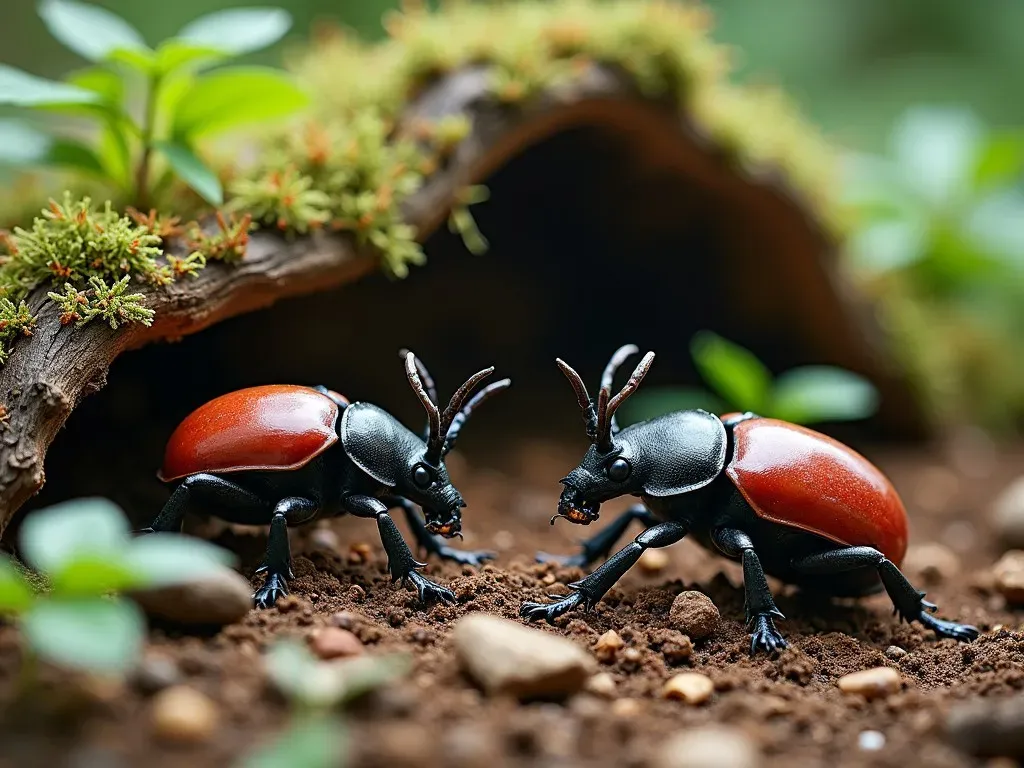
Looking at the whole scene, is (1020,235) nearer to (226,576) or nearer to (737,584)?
(737,584)

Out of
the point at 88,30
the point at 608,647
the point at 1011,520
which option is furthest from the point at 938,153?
the point at 88,30

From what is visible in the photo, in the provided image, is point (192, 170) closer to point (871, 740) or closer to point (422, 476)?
point (422, 476)

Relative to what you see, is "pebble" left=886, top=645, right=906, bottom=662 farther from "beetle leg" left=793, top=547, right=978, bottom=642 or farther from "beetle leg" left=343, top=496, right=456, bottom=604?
"beetle leg" left=343, top=496, right=456, bottom=604

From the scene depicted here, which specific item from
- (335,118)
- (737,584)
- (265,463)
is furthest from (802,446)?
(335,118)

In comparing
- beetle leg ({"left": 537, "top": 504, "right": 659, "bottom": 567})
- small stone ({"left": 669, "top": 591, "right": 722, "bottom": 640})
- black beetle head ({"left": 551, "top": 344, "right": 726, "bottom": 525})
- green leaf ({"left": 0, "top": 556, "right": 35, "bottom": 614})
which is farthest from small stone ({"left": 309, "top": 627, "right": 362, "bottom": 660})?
beetle leg ({"left": 537, "top": 504, "right": 659, "bottom": 567})

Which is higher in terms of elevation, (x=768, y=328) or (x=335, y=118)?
(x=335, y=118)
